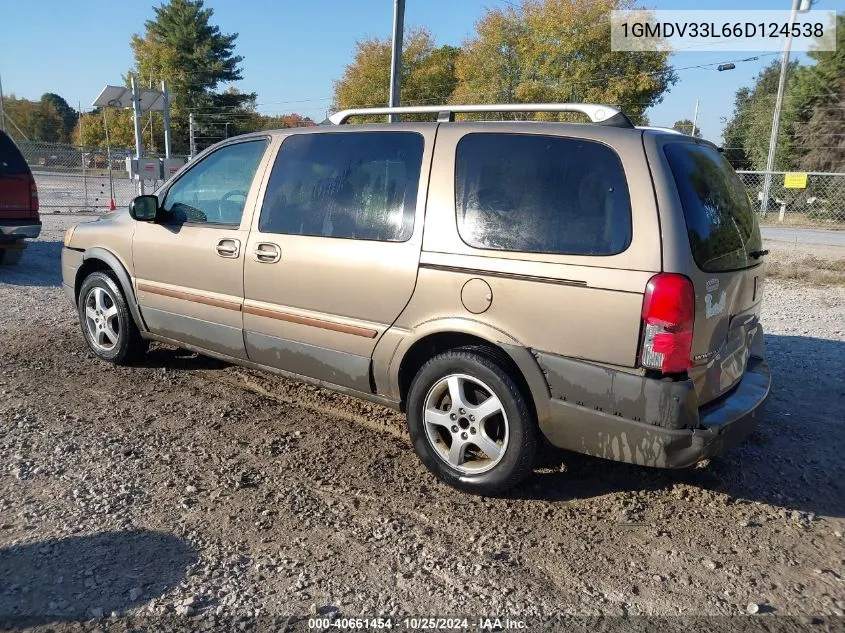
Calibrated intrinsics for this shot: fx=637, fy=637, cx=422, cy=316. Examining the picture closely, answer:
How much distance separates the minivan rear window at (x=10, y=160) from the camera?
8.61 m

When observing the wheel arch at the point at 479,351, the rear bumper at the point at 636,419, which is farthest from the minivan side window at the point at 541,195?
the rear bumper at the point at 636,419

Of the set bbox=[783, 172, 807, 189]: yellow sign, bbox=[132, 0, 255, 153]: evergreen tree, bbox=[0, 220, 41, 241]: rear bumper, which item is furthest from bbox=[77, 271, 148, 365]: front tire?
bbox=[132, 0, 255, 153]: evergreen tree

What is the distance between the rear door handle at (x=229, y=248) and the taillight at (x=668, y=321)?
2631mm

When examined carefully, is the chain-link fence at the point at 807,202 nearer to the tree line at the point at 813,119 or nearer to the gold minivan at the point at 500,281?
the tree line at the point at 813,119

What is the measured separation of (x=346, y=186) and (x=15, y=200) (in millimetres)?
7094

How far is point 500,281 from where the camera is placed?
3158 millimetres

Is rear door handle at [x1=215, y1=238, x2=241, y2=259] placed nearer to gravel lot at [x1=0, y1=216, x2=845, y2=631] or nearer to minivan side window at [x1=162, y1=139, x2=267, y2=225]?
minivan side window at [x1=162, y1=139, x2=267, y2=225]

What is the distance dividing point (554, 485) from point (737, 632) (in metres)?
1.23

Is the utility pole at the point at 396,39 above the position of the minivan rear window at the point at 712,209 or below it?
above

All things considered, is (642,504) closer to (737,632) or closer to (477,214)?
(737,632)

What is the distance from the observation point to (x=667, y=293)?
2760 mm

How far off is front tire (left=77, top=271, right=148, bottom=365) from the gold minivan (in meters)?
0.93

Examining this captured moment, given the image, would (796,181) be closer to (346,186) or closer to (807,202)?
(807,202)

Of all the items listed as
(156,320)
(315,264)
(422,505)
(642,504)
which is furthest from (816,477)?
(156,320)
